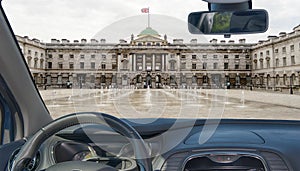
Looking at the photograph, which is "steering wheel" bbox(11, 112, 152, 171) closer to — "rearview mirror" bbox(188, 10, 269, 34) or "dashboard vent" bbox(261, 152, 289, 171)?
"dashboard vent" bbox(261, 152, 289, 171)

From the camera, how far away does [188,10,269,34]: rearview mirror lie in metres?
1.88

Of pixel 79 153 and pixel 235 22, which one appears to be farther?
pixel 79 153

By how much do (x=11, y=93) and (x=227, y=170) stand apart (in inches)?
61.4

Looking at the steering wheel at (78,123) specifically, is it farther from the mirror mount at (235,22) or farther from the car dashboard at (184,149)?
the mirror mount at (235,22)

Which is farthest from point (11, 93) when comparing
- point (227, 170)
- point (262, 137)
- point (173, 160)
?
point (262, 137)

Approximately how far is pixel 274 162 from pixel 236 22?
87cm

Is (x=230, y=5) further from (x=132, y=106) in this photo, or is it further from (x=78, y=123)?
(x=132, y=106)

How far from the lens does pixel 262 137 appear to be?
2.04 m

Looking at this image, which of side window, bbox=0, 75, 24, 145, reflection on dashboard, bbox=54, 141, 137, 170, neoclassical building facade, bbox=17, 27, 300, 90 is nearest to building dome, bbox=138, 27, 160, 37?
neoclassical building facade, bbox=17, 27, 300, 90

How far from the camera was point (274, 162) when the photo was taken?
1794mm

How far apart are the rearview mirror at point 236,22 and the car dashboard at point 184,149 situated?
70 cm

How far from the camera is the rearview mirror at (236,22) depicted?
1.88 meters

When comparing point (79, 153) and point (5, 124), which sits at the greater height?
point (5, 124)

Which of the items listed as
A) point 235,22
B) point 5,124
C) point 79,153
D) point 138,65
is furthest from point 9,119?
point 235,22
